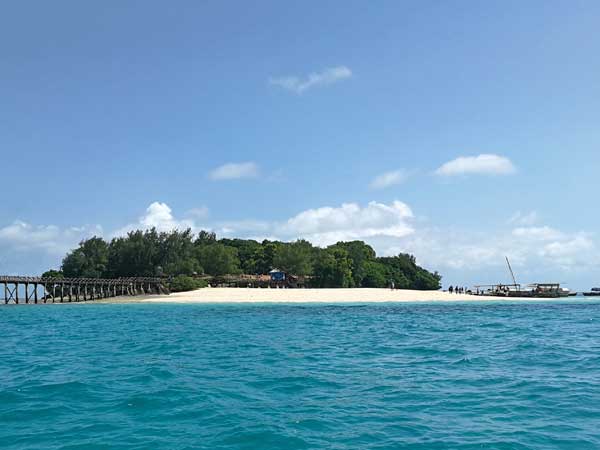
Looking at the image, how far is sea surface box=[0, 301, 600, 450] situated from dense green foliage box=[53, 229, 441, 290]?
248ft

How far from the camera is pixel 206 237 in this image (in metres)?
131

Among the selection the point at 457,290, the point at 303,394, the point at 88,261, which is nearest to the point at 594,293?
the point at 457,290

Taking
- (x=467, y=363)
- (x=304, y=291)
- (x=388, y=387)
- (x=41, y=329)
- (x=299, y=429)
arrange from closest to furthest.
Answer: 1. (x=299, y=429)
2. (x=388, y=387)
3. (x=467, y=363)
4. (x=41, y=329)
5. (x=304, y=291)

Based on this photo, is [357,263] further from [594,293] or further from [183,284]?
[594,293]

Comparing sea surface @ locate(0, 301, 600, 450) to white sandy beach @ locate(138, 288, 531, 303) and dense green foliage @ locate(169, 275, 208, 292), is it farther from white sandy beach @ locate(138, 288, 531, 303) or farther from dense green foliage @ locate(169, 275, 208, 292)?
dense green foliage @ locate(169, 275, 208, 292)

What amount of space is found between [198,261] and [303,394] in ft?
304

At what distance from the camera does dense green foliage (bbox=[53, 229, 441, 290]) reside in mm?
102188

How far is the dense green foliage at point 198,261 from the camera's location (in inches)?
4023

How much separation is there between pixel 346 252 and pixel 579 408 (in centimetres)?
9937

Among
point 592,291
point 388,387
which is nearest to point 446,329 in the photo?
point 388,387

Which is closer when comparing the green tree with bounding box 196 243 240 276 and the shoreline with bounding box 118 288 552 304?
the shoreline with bounding box 118 288 552 304

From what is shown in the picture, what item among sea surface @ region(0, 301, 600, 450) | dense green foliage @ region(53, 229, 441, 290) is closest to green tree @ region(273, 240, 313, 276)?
dense green foliage @ region(53, 229, 441, 290)

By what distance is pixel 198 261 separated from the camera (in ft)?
340

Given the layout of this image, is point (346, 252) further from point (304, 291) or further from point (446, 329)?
point (446, 329)
